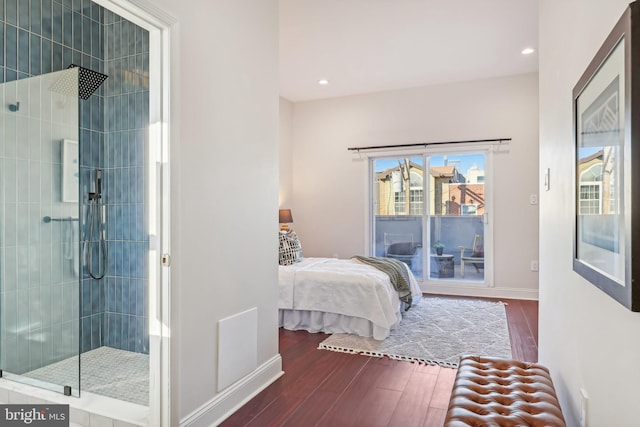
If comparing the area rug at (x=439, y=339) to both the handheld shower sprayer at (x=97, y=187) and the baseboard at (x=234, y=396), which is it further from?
the handheld shower sprayer at (x=97, y=187)

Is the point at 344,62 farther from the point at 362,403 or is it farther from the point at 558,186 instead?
the point at 362,403

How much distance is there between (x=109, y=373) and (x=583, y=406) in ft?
9.25

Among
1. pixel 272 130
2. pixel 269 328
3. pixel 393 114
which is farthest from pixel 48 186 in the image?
pixel 393 114

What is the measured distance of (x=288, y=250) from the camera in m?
4.54

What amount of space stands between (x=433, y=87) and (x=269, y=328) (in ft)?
14.5

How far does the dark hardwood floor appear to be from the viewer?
2.22m

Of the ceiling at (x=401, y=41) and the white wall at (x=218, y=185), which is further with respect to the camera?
the ceiling at (x=401, y=41)

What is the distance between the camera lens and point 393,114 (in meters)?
5.89

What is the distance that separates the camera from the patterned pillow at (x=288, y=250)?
446cm

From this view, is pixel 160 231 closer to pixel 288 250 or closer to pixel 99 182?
pixel 99 182

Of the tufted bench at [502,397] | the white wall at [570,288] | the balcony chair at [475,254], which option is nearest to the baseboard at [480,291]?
the balcony chair at [475,254]

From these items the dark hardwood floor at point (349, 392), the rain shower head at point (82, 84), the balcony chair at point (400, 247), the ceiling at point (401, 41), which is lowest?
the dark hardwood floor at point (349, 392)

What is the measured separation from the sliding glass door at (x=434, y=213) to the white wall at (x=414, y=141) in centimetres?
23

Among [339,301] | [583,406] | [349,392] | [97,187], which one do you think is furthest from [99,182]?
[583,406]
